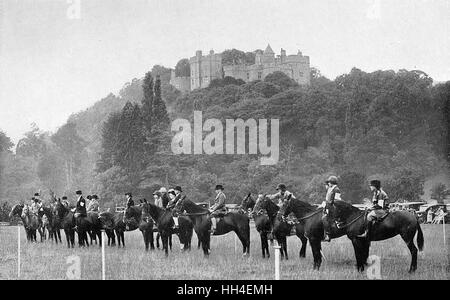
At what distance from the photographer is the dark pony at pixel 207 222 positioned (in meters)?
17.2

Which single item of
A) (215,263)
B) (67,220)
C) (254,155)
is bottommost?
(215,263)

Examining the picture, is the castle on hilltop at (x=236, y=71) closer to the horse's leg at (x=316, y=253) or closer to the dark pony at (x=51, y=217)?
the dark pony at (x=51, y=217)

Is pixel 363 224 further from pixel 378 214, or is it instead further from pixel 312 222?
pixel 312 222

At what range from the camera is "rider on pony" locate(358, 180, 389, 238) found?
13771 mm

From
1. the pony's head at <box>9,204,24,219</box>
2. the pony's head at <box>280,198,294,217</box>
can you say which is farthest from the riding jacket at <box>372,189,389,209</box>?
the pony's head at <box>9,204,24,219</box>

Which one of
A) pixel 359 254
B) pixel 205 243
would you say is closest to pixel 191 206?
pixel 205 243

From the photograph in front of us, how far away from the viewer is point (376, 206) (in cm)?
1381

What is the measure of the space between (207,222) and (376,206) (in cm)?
538

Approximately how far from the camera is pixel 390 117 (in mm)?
45094

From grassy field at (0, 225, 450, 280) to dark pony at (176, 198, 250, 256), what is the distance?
493mm

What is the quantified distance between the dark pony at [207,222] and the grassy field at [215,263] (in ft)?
Result: 1.62

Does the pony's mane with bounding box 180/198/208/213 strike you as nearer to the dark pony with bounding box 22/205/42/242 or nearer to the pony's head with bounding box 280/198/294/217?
the pony's head with bounding box 280/198/294/217
